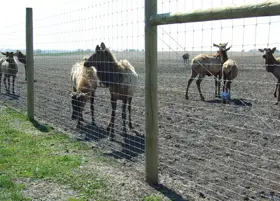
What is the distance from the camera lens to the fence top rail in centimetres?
323

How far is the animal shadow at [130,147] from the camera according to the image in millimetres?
6746

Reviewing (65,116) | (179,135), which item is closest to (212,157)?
(179,135)

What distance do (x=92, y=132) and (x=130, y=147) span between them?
1.63 m

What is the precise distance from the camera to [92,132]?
8.74 metres

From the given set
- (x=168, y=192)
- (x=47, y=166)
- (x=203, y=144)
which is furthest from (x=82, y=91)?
(x=168, y=192)

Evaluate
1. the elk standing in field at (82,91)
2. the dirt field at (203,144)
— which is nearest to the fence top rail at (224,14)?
the dirt field at (203,144)

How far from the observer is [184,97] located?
1447 cm

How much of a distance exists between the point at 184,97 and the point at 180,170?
28.7 feet

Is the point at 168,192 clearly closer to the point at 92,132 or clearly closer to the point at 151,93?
the point at 151,93

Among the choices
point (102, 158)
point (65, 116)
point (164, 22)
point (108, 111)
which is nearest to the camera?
point (164, 22)

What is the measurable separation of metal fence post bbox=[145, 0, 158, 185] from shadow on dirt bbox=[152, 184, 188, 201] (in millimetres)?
106

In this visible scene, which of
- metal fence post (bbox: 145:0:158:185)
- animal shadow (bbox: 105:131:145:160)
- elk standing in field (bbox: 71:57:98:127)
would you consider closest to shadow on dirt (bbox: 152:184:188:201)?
metal fence post (bbox: 145:0:158:185)

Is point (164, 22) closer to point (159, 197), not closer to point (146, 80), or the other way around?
point (146, 80)

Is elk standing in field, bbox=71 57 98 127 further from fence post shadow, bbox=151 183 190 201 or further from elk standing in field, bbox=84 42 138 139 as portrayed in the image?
fence post shadow, bbox=151 183 190 201
